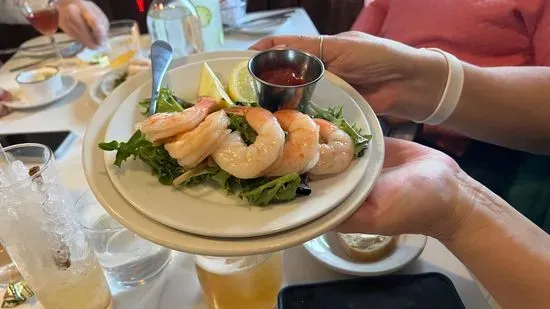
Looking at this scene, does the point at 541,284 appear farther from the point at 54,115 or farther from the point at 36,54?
the point at 36,54

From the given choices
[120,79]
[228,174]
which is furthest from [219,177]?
[120,79]

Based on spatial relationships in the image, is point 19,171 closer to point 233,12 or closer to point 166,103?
point 166,103

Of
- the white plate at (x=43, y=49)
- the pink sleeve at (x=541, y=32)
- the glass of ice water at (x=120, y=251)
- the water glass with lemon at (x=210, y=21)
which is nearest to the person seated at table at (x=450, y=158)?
the pink sleeve at (x=541, y=32)

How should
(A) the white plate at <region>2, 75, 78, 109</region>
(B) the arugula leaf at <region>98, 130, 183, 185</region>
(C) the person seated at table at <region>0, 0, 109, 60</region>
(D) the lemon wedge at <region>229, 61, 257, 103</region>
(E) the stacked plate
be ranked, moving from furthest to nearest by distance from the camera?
(C) the person seated at table at <region>0, 0, 109, 60</region>, (A) the white plate at <region>2, 75, 78, 109</region>, (D) the lemon wedge at <region>229, 61, 257, 103</region>, (B) the arugula leaf at <region>98, 130, 183, 185</region>, (E) the stacked plate

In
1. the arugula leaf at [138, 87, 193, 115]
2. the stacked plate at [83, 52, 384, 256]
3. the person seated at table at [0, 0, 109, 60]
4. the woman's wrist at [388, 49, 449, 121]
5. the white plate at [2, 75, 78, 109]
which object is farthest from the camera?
the person seated at table at [0, 0, 109, 60]

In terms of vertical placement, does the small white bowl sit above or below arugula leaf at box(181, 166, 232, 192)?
below

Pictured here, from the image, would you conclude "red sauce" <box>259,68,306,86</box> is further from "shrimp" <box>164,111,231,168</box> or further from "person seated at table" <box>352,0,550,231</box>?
"person seated at table" <box>352,0,550,231</box>

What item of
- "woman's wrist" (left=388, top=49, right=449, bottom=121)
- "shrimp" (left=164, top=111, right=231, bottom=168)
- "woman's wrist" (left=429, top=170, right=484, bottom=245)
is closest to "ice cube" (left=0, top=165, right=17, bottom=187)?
"shrimp" (left=164, top=111, right=231, bottom=168)
